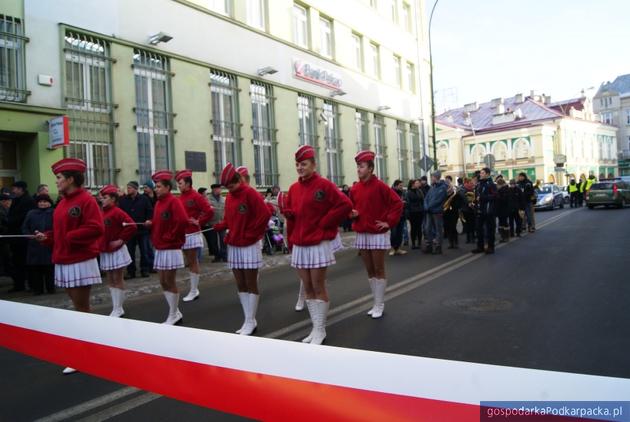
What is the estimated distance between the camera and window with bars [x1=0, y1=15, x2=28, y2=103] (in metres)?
10.9

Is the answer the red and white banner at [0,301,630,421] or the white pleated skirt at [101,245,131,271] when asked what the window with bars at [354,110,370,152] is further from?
the red and white banner at [0,301,630,421]

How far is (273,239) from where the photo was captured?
14156 millimetres

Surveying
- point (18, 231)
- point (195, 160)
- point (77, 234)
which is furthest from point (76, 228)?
point (195, 160)

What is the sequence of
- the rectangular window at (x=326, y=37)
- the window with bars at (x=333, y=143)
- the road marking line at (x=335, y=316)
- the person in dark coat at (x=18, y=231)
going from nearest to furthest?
the road marking line at (x=335, y=316), the person in dark coat at (x=18, y=231), the window with bars at (x=333, y=143), the rectangular window at (x=326, y=37)

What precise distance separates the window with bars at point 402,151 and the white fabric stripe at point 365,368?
27772 mm

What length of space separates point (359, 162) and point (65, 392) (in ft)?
13.5

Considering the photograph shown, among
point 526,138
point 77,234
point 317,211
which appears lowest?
point 77,234

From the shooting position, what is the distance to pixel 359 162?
6363mm

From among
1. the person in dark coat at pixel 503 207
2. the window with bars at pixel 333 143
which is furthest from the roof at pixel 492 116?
the person in dark coat at pixel 503 207

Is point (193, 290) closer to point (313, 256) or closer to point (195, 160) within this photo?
point (313, 256)

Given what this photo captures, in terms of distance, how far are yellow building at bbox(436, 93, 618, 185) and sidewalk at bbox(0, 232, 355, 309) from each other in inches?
1889

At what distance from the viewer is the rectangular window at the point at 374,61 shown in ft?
87.5

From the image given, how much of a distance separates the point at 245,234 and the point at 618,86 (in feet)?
324

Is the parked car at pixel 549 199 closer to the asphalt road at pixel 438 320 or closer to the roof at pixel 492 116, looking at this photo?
the asphalt road at pixel 438 320
